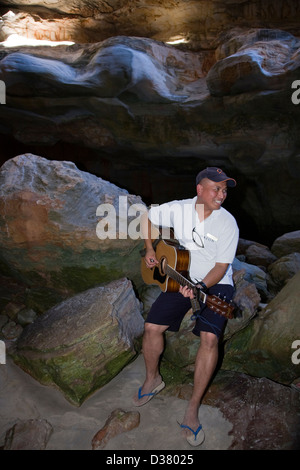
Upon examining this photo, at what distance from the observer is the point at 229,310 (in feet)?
6.36

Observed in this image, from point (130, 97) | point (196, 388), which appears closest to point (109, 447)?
point (196, 388)

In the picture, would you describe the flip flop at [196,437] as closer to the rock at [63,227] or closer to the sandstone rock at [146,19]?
the rock at [63,227]

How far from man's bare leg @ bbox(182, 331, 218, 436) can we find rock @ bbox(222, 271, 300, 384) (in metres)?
0.80

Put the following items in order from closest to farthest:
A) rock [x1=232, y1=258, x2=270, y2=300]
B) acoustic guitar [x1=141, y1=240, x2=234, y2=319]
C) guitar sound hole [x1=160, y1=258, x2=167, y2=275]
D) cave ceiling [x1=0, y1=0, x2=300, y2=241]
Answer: acoustic guitar [x1=141, y1=240, x2=234, y2=319] < guitar sound hole [x1=160, y1=258, x2=167, y2=275] < rock [x1=232, y1=258, x2=270, y2=300] < cave ceiling [x1=0, y1=0, x2=300, y2=241]

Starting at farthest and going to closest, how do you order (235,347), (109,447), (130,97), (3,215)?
(130,97), (3,215), (235,347), (109,447)

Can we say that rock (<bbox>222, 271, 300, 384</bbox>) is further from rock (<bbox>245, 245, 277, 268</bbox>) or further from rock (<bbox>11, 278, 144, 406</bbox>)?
rock (<bbox>245, 245, 277, 268</bbox>)

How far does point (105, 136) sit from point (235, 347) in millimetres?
6847

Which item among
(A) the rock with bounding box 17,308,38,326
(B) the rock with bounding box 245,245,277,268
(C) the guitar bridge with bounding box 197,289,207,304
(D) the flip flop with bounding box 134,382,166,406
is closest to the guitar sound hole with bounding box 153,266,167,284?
(C) the guitar bridge with bounding box 197,289,207,304

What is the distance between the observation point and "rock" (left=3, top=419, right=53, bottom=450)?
2121 millimetres

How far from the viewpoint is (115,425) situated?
2.23 metres

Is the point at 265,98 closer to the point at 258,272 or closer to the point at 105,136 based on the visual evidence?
the point at 258,272

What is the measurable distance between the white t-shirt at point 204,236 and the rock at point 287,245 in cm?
490

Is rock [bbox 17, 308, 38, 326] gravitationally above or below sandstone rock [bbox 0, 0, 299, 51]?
below
